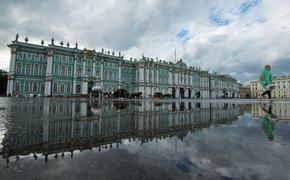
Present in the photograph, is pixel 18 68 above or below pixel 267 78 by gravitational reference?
above

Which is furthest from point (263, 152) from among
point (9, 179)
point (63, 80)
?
point (63, 80)

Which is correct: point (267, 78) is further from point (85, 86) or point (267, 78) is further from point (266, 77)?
point (85, 86)

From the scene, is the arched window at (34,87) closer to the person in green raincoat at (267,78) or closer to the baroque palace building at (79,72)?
the baroque palace building at (79,72)

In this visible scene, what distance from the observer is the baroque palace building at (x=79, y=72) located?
140ft

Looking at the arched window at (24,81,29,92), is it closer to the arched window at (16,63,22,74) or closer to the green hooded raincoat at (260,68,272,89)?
the arched window at (16,63,22,74)

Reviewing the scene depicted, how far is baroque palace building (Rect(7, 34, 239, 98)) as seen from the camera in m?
42.8

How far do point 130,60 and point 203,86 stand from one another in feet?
125

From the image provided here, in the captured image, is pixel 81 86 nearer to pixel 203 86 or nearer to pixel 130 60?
pixel 130 60

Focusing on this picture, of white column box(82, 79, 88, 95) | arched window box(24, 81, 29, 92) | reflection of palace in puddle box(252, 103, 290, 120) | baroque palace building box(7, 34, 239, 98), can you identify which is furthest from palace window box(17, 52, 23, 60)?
reflection of palace in puddle box(252, 103, 290, 120)

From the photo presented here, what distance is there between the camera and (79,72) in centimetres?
4944

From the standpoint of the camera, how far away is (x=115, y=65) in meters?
56.7

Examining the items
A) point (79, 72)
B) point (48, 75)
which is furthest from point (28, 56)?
point (79, 72)

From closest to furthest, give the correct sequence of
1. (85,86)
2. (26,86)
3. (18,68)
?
(18,68), (26,86), (85,86)

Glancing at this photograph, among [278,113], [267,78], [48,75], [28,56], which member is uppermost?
[28,56]
